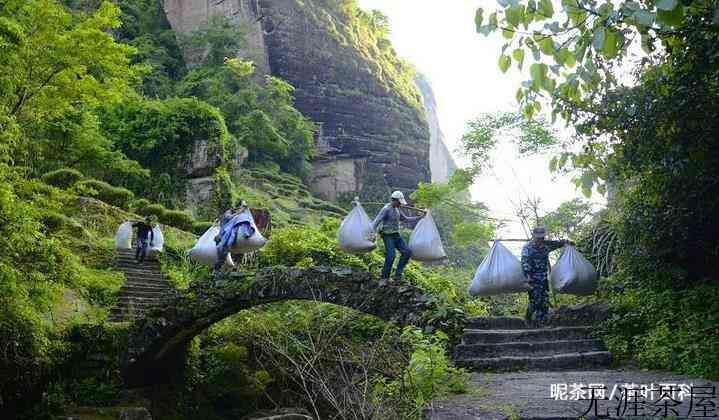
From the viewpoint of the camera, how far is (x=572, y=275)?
771cm

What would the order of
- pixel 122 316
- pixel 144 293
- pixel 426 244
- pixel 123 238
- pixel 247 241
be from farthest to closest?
pixel 123 238 → pixel 144 293 → pixel 122 316 → pixel 247 241 → pixel 426 244

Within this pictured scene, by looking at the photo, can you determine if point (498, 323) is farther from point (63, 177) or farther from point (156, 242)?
point (63, 177)

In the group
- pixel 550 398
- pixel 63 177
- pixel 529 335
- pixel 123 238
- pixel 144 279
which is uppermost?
pixel 63 177

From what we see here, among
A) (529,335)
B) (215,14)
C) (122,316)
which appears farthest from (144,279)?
(215,14)

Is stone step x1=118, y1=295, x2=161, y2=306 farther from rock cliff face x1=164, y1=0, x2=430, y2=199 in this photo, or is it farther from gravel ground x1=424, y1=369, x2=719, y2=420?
rock cliff face x1=164, y1=0, x2=430, y2=199

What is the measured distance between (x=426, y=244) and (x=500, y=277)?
3.58 feet

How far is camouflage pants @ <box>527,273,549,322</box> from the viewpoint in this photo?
793 cm

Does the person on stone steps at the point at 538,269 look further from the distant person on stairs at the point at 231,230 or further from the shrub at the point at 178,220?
the shrub at the point at 178,220

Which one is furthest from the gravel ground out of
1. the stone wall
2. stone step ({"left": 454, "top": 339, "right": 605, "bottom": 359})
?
the stone wall

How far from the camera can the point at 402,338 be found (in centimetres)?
710

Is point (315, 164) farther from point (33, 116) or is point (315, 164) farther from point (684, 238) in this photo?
point (684, 238)

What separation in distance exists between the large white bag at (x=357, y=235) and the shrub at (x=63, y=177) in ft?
42.5

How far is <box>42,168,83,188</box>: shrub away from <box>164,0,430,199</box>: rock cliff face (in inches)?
516

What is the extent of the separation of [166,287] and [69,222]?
9.93 feet
